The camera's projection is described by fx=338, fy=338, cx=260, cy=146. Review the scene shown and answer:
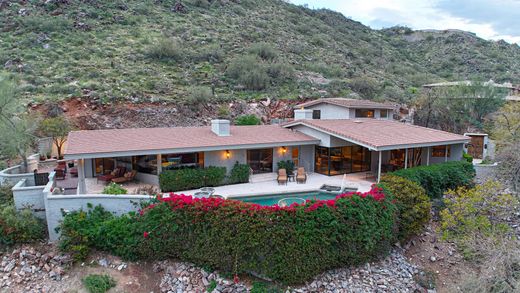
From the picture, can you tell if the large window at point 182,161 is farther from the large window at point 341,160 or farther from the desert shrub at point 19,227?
the large window at point 341,160

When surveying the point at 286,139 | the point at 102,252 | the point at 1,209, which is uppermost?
the point at 286,139

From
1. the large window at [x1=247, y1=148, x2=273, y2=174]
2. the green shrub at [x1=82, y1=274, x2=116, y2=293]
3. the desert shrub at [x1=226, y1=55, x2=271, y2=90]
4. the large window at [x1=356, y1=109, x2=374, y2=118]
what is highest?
the desert shrub at [x1=226, y1=55, x2=271, y2=90]

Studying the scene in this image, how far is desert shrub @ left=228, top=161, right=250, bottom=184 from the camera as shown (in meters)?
17.5

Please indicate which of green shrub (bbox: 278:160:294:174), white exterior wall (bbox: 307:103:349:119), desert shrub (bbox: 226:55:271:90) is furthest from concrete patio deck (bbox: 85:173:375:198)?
desert shrub (bbox: 226:55:271:90)

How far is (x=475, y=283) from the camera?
8.54 meters

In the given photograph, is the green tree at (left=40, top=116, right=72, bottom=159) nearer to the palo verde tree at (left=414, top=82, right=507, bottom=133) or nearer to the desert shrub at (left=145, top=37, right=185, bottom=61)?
the desert shrub at (left=145, top=37, right=185, bottom=61)

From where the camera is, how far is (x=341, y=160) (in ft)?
64.1

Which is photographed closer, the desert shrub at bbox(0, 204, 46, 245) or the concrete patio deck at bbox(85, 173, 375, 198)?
the desert shrub at bbox(0, 204, 46, 245)

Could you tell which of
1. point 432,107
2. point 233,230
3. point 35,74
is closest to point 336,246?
point 233,230

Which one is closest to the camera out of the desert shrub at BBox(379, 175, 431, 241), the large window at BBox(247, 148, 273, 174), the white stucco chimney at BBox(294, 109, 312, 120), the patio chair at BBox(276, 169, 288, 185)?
the desert shrub at BBox(379, 175, 431, 241)

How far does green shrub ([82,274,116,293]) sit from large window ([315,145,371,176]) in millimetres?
12446

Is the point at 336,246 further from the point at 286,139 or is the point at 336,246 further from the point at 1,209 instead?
the point at 1,209

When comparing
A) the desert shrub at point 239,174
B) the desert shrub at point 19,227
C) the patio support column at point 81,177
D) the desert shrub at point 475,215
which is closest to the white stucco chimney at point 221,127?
the desert shrub at point 239,174

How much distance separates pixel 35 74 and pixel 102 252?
78.2ft
